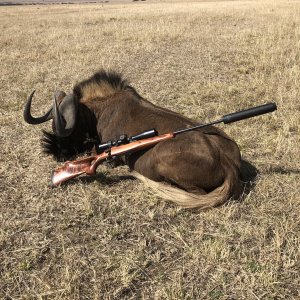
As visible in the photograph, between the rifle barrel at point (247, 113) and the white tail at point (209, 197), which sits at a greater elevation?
the rifle barrel at point (247, 113)

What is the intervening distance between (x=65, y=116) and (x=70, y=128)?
0.64 feet

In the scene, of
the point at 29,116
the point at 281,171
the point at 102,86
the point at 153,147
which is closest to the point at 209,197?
the point at 153,147

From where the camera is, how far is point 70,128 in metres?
5.06

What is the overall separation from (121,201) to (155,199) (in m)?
0.38

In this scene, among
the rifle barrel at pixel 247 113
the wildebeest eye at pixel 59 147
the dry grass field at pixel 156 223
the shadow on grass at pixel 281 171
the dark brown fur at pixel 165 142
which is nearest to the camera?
the dry grass field at pixel 156 223

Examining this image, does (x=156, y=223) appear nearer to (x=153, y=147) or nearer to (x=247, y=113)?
(x=153, y=147)

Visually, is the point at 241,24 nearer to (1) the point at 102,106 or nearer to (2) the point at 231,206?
(1) the point at 102,106

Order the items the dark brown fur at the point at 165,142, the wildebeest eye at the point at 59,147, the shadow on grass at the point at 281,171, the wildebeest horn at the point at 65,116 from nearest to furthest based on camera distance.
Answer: the dark brown fur at the point at 165,142 → the wildebeest horn at the point at 65,116 → the shadow on grass at the point at 281,171 → the wildebeest eye at the point at 59,147

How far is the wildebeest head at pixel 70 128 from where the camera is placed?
5.12 m

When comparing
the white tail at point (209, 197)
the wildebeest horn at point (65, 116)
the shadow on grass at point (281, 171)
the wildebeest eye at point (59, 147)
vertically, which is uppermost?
the wildebeest horn at point (65, 116)

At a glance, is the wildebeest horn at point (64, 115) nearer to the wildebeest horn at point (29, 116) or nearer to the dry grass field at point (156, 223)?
the wildebeest horn at point (29, 116)

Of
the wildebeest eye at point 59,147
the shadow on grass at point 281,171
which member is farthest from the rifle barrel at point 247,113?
the wildebeest eye at point 59,147

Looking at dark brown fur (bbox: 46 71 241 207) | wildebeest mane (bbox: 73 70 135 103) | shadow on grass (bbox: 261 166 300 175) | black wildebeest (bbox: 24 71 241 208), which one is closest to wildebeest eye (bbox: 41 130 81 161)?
black wildebeest (bbox: 24 71 241 208)

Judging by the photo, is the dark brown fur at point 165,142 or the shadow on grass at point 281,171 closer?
the dark brown fur at point 165,142
